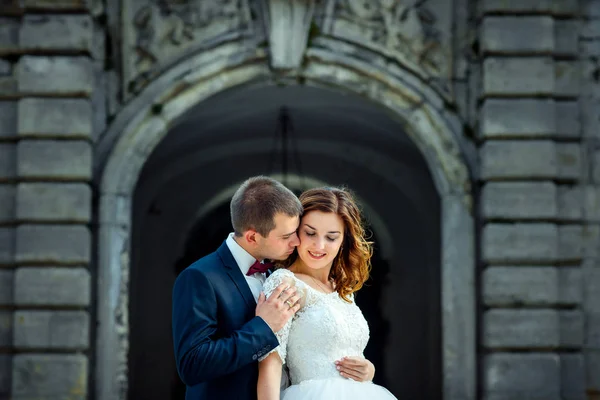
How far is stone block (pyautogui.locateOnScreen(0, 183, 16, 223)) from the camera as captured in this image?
7863 millimetres

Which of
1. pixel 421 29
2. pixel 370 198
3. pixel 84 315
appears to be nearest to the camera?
pixel 84 315

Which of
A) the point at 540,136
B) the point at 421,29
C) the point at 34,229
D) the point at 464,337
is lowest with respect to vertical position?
the point at 464,337

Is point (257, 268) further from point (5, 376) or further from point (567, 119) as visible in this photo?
point (567, 119)

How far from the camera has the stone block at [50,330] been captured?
7625mm

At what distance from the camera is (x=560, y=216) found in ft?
26.0

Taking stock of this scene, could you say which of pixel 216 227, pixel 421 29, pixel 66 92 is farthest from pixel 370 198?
pixel 66 92

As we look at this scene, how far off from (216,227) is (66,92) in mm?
6481

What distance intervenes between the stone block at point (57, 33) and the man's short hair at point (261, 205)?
4383 millimetres

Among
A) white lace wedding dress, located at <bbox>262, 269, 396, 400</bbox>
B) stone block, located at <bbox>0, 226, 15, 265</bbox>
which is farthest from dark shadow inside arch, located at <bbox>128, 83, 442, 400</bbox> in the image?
white lace wedding dress, located at <bbox>262, 269, 396, 400</bbox>

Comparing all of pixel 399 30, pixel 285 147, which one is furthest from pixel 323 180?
pixel 399 30

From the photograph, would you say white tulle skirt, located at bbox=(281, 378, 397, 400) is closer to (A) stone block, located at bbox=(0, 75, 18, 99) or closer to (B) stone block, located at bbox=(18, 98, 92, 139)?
(B) stone block, located at bbox=(18, 98, 92, 139)

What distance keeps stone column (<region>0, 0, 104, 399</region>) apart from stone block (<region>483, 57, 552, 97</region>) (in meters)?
3.06

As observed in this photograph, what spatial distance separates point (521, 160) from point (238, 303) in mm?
4497

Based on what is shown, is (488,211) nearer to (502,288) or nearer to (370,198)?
→ (502,288)
